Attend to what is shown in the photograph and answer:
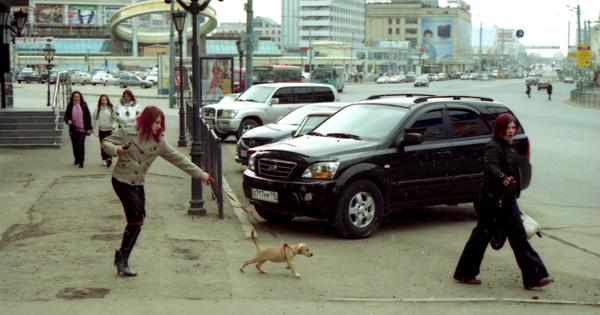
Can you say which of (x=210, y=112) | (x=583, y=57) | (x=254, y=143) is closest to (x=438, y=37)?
(x=583, y=57)

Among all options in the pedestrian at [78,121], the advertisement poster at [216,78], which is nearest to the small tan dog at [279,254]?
the pedestrian at [78,121]

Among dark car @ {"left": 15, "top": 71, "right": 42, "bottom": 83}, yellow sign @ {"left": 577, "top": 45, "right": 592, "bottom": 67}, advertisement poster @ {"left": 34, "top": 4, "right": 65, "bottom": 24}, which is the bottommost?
dark car @ {"left": 15, "top": 71, "right": 42, "bottom": 83}

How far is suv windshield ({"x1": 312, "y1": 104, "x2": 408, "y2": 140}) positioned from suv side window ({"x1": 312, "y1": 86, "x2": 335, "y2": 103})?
11.1 metres

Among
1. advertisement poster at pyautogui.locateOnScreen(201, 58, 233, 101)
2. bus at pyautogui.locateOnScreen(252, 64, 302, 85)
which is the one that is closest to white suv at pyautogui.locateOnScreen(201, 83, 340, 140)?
advertisement poster at pyautogui.locateOnScreen(201, 58, 233, 101)

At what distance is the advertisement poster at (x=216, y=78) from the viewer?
1139 inches

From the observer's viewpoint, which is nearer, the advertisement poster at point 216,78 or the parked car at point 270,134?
the parked car at point 270,134

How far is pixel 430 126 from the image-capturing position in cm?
894

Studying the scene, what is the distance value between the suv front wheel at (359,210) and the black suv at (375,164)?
A: 12 mm

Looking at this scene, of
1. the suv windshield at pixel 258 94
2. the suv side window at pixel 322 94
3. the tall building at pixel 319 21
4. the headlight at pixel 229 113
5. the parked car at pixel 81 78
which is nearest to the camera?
the headlight at pixel 229 113

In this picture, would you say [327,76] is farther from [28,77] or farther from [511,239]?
[511,239]

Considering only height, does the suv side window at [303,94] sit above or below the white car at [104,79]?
below

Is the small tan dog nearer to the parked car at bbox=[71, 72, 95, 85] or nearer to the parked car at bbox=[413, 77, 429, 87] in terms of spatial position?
the parked car at bbox=[71, 72, 95, 85]

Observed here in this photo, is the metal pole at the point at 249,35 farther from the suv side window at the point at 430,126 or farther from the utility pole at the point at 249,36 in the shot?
the suv side window at the point at 430,126

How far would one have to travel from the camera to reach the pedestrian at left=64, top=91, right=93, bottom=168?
44.9 ft
